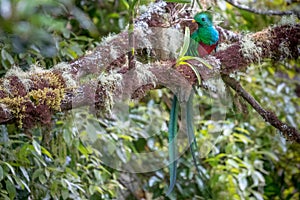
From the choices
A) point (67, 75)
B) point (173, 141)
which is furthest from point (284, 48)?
point (67, 75)

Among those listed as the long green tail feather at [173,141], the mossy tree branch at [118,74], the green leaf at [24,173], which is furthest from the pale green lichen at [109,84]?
the green leaf at [24,173]

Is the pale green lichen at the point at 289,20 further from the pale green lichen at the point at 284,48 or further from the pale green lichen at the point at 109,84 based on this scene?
the pale green lichen at the point at 109,84

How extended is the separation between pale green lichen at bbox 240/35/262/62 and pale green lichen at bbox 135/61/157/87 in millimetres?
312

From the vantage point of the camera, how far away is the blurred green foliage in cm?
168

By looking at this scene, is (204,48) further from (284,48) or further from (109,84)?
(109,84)

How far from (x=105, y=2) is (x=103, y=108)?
1.30 metres

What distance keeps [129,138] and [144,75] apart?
84 centimetres

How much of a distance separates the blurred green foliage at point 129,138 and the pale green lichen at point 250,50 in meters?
0.28

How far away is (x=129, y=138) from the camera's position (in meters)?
2.08

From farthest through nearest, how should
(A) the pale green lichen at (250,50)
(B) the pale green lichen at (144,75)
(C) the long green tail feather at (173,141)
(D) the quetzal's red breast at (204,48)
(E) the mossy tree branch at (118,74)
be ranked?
(D) the quetzal's red breast at (204,48) → (C) the long green tail feather at (173,141) → (A) the pale green lichen at (250,50) → (B) the pale green lichen at (144,75) → (E) the mossy tree branch at (118,74)

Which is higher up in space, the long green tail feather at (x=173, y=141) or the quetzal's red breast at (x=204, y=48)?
the quetzal's red breast at (x=204, y=48)

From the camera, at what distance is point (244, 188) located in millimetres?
2248

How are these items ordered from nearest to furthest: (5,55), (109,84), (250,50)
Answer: (109,84)
(250,50)
(5,55)

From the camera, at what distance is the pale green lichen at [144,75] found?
50.1 inches
